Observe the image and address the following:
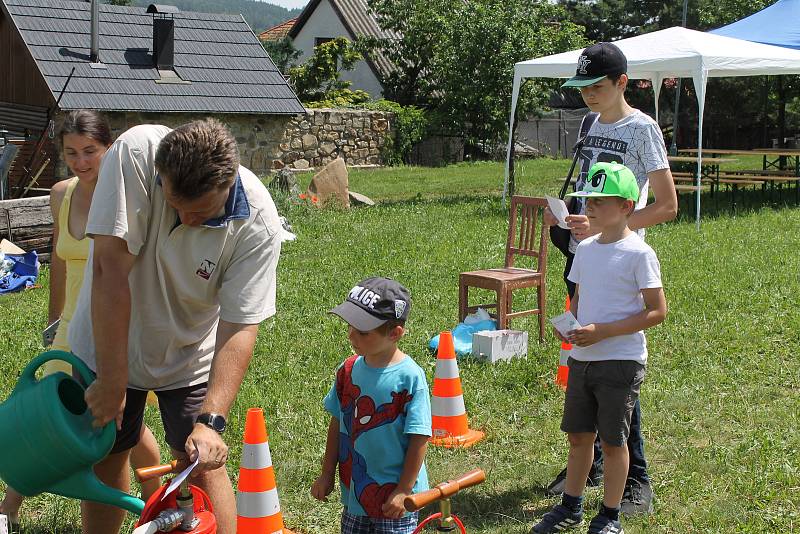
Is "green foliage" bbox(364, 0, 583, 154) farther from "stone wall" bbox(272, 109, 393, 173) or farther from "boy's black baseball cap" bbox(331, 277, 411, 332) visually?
"boy's black baseball cap" bbox(331, 277, 411, 332)

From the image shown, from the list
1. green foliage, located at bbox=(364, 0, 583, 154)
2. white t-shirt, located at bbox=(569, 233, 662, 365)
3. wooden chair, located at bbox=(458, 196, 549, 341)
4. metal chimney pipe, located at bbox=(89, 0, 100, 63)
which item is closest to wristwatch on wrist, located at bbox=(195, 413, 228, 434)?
white t-shirt, located at bbox=(569, 233, 662, 365)

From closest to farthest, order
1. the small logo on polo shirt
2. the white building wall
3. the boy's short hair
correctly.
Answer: the boy's short hair → the small logo on polo shirt → the white building wall

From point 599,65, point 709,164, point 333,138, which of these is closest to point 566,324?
point 599,65

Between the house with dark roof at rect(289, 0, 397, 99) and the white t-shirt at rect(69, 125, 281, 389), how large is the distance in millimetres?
25960

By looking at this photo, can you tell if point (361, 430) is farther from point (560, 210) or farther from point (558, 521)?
point (560, 210)

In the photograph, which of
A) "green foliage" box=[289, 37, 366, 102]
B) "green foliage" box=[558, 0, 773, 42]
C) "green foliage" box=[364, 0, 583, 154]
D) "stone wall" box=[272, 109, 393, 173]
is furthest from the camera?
"green foliage" box=[558, 0, 773, 42]

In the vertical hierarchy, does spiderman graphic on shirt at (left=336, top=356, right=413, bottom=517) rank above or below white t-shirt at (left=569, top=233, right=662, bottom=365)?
below

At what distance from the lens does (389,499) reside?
9.52ft

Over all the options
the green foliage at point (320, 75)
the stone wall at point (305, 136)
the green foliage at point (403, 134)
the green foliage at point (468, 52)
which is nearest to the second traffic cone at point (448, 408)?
the stone wall at point (305, 136)

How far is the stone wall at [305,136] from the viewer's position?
833 inches

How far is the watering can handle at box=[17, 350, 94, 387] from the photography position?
273 cm

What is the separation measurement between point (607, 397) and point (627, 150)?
3.48 ft

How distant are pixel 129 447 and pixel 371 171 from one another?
19432 mm

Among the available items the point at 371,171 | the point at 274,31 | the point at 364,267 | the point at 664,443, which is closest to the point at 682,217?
the point at 364,267
